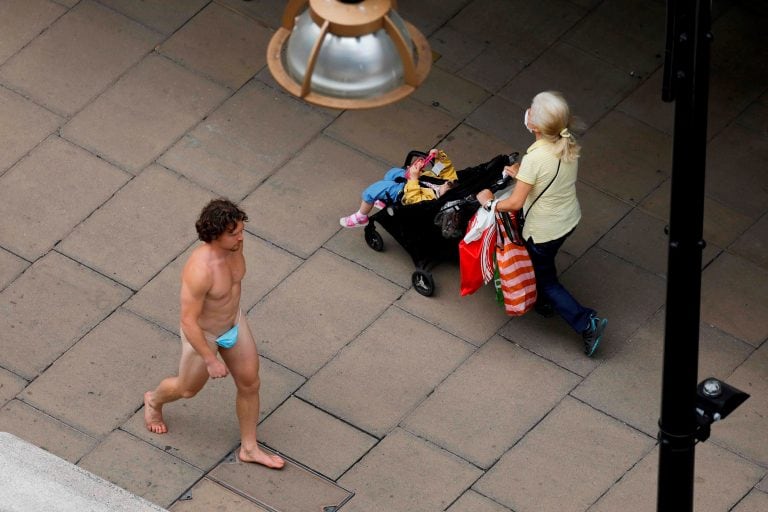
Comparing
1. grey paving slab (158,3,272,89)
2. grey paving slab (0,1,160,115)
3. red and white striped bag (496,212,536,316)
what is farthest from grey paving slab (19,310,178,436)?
grey paving slab (158,3,272,89)

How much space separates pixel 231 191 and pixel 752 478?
13.8 feet

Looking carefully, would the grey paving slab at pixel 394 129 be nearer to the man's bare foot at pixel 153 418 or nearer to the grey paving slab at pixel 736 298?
the grey paving slab at pixel 736 298

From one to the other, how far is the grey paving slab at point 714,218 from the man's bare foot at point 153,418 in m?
3.84

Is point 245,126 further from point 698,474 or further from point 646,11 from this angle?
point 698,474

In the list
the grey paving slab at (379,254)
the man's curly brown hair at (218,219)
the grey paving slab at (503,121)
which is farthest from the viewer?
the grey paving slab at (503,121)

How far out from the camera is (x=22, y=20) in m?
13.4

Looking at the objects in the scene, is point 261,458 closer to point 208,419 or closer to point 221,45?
point 208,419

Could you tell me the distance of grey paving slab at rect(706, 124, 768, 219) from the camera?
39.7 feet

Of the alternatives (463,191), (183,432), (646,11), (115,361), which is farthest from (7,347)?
(646,11)

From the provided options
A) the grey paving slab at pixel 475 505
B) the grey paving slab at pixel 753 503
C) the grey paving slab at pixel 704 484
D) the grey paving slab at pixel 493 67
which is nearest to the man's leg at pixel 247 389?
the grey paving slab at pixel 475 505

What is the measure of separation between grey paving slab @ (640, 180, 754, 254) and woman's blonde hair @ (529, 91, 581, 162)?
1.93 m

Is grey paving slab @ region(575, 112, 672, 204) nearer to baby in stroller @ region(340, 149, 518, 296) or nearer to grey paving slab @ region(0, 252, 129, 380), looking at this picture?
baby in stroller @ region(340, 149, 518, 296)

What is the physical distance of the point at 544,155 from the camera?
10203mm

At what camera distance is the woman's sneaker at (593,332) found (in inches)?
427
